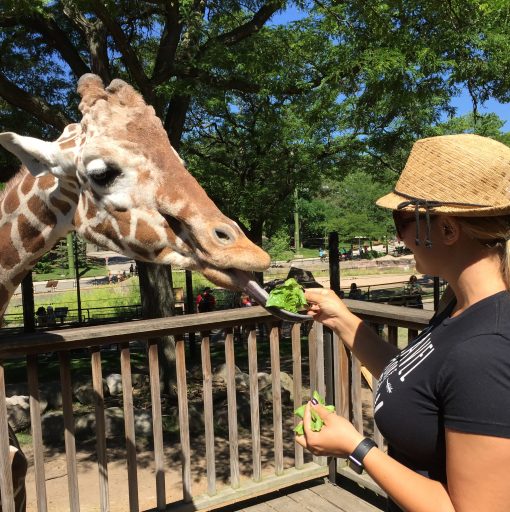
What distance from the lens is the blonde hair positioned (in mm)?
1271

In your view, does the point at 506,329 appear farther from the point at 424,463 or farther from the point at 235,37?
the point at 235,37

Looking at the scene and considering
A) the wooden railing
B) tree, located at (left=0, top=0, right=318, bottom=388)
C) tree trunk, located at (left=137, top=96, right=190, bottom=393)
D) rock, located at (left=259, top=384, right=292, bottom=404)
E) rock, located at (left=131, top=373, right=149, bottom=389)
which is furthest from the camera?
rock, located at (left=131, top=373, right=149, bottom=389)

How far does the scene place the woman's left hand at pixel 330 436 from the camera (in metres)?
1.41

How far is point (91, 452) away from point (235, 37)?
619 cm

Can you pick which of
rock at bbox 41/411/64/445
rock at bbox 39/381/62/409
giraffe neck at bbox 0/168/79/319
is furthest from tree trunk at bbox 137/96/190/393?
giraffe neck at bbox 0/168/79/319

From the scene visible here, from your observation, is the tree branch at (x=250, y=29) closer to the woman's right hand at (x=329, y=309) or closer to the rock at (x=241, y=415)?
the rock at (x=241, y=415)

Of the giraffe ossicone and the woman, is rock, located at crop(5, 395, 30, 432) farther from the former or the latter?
the woman

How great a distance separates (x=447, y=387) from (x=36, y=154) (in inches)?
75.0

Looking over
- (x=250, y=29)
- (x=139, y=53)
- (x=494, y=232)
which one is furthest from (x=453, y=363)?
(x=139, y=53)

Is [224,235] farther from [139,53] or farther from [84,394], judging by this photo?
[139,53]

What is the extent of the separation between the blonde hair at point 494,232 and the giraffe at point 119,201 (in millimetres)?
770

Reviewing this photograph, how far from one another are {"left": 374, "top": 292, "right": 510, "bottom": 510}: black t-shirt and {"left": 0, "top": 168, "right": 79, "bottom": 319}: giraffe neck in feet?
5.51

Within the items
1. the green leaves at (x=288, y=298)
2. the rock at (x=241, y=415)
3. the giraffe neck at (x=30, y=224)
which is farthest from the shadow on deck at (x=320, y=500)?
the rock at (x=241, y=415)

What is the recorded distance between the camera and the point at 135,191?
211 cm
